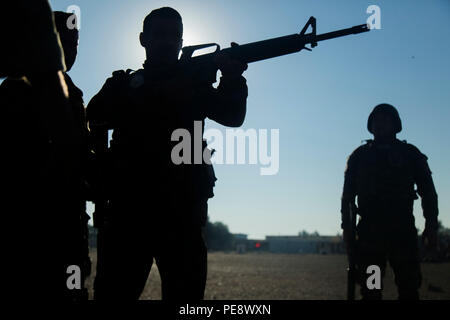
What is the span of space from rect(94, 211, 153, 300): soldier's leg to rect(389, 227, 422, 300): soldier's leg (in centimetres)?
329

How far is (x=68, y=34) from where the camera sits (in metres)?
2.51

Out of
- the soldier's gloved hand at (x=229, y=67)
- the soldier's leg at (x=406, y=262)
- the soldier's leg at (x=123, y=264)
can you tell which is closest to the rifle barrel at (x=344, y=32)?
the soldier's gloved hand at (x=229, y=67)

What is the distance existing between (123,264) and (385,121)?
3.85 m

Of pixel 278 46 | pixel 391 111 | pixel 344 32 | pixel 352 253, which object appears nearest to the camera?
pixel 278 46

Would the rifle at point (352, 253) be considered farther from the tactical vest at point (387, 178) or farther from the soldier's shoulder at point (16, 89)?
the soldier's shoulder at point (16, 89)

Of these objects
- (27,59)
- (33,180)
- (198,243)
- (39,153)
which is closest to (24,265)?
(33,180)

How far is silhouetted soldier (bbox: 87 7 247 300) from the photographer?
8.14 feet

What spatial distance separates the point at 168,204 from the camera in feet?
8.23

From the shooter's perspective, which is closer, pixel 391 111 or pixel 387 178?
pixel 387 178

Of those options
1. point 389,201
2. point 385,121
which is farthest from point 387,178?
point 385,121

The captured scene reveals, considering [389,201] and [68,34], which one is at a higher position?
[68,34]

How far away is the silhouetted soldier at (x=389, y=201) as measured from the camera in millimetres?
4848

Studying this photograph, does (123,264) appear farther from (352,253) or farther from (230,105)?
(352,253)

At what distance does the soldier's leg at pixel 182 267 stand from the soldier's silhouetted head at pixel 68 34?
1162mm
